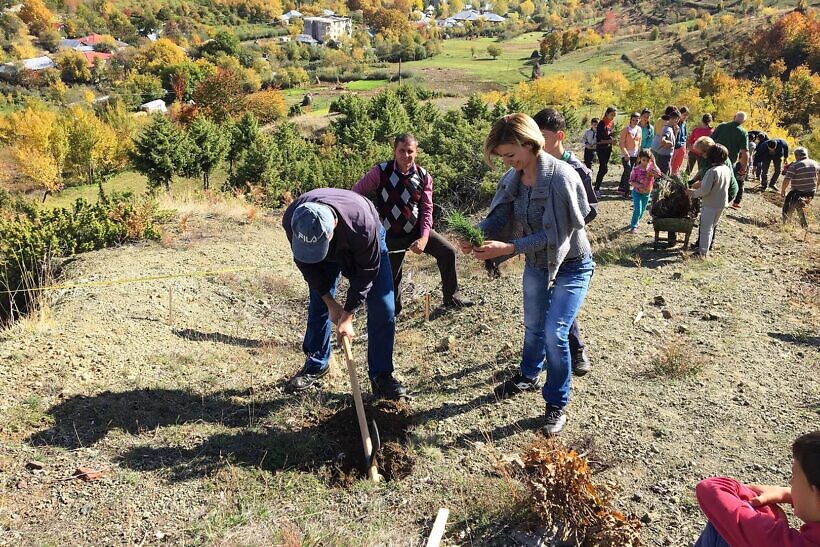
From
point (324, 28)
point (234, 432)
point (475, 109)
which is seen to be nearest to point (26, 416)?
point (234, 432)

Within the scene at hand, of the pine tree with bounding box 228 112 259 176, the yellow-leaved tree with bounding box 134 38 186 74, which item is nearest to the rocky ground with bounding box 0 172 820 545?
the pine tree with bounding box 228 112 259 176

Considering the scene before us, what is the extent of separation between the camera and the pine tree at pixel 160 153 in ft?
78.7

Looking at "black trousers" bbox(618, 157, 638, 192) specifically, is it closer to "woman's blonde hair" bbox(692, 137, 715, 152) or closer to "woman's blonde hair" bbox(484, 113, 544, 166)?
"woman's blonde hair" bbox(692, 137, 715, 152)

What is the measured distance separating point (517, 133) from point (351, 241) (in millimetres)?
1233

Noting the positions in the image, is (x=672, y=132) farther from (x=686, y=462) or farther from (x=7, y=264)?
(x=7, y=264)

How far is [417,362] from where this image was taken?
17.1 ft

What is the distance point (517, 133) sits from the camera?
125 inches

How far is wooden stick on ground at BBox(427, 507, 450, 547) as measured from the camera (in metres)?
2.94

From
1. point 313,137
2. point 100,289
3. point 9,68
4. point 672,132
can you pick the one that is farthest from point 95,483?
point 9,68

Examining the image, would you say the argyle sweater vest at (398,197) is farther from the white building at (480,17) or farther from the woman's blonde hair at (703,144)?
the white building at (480,17)

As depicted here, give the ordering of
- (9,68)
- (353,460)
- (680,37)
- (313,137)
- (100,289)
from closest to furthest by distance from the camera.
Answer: (353,460), (100,289), (313,137), (680,37), (9,68)

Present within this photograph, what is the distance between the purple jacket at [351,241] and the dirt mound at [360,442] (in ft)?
3.13

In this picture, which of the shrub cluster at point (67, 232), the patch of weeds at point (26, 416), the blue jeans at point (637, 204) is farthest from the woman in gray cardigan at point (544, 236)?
the shrub cluster at point (67, 232)

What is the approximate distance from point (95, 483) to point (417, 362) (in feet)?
9.18
